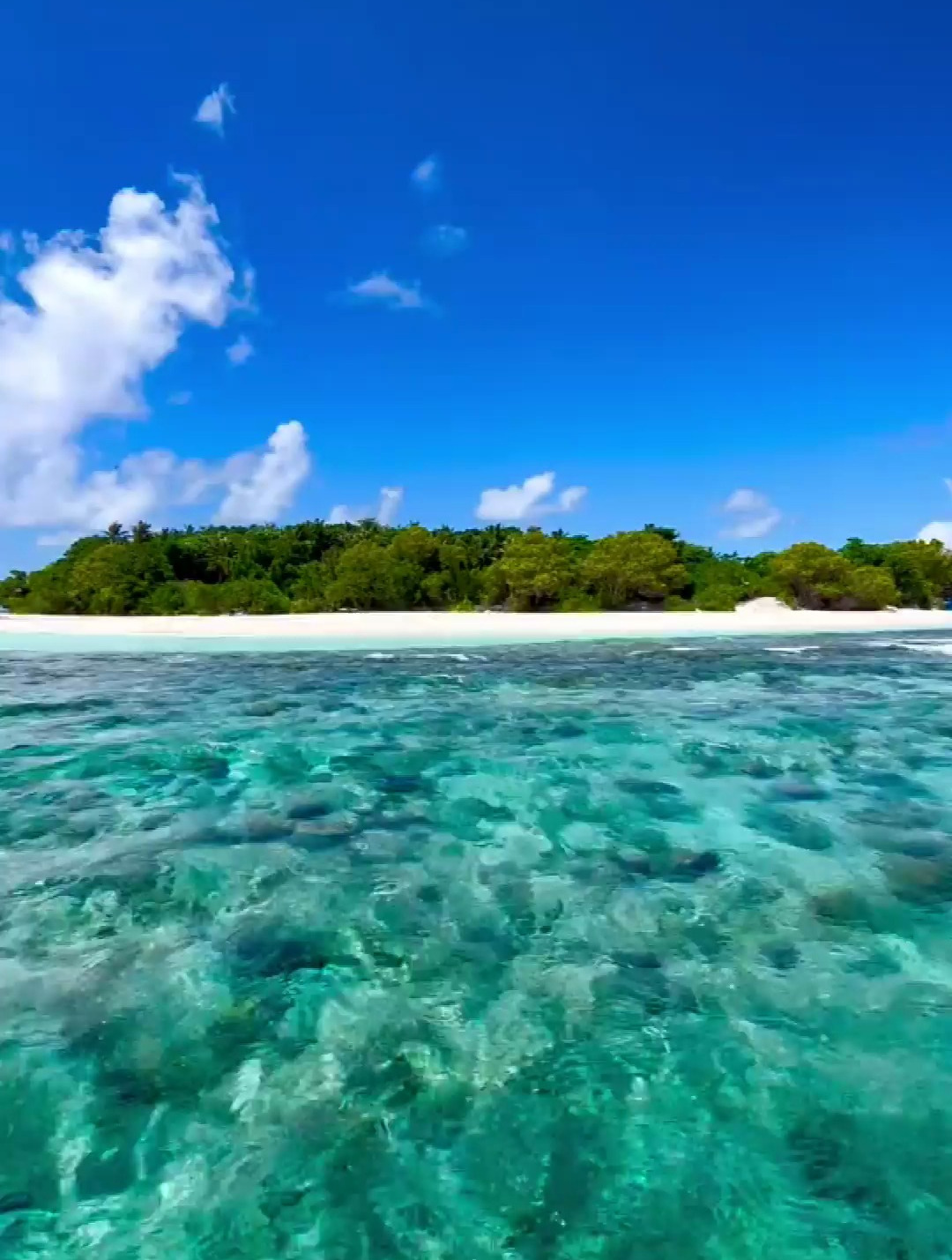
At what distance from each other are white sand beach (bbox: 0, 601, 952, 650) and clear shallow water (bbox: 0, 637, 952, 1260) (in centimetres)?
2067

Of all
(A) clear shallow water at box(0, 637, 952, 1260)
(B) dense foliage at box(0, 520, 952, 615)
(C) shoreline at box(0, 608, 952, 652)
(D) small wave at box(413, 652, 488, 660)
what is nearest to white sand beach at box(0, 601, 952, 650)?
(C) shoreline at box(0, 608, 952, 652)

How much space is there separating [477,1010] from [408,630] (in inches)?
1146

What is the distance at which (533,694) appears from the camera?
590 inches

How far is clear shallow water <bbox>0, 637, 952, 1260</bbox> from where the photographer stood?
2.78 m

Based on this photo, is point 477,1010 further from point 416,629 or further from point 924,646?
point 416,629

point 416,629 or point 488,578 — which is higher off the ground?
point 488,578

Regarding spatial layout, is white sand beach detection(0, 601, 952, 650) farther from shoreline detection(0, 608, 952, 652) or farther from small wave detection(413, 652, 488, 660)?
small wave detection(413, 652, 488, 660)

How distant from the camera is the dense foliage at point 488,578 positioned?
4769 centimetres

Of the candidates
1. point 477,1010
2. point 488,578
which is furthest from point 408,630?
point 477,1010

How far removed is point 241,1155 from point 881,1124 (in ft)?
8.29

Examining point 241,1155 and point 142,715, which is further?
point 142,715

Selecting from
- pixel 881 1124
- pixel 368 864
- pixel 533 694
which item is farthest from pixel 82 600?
pixel 881 1124

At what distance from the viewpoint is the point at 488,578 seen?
1981 inches

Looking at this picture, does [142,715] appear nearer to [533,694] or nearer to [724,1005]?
[533,694]
